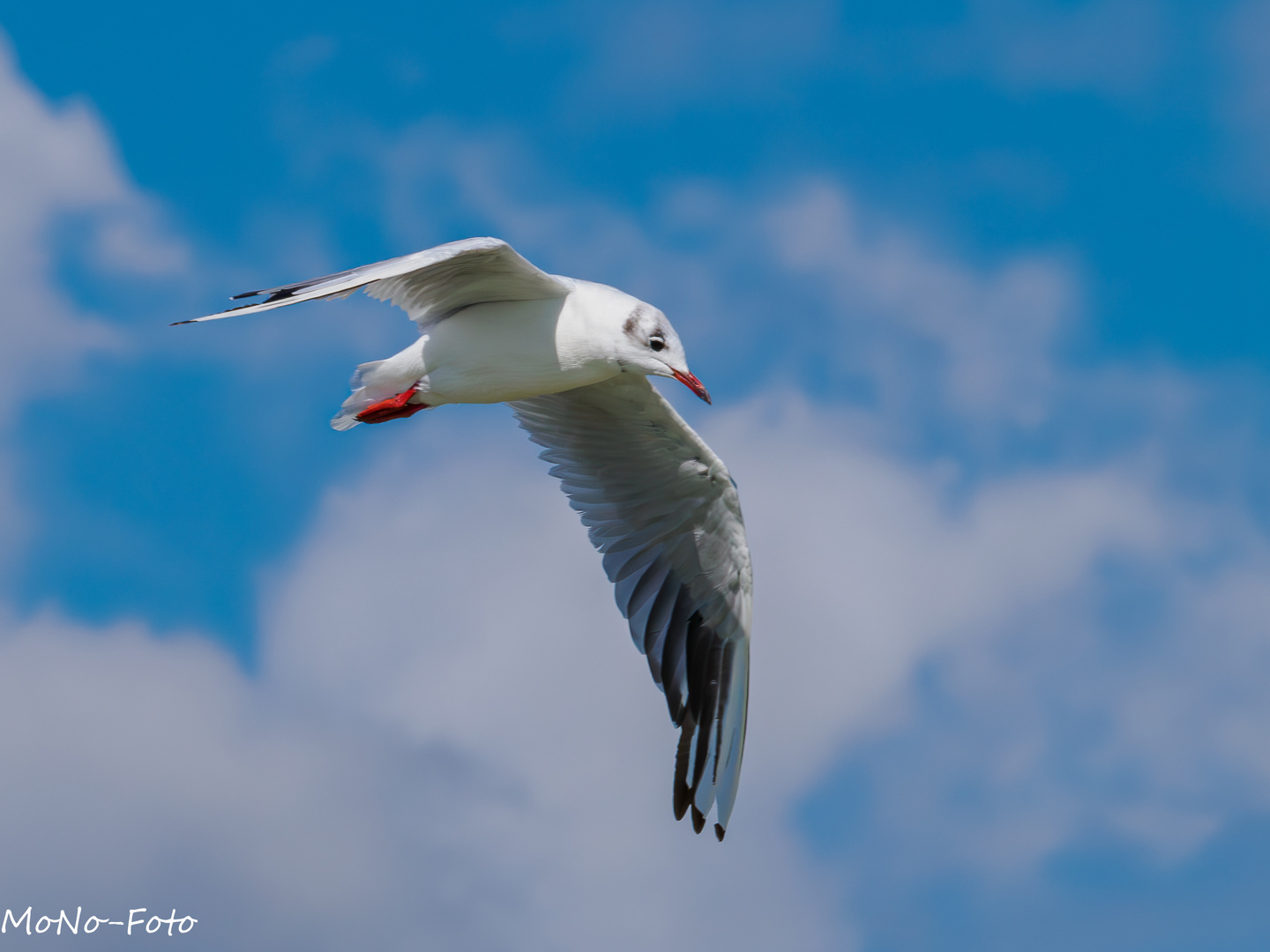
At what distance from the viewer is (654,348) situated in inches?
312

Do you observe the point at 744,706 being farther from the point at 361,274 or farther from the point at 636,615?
the point at 361,274

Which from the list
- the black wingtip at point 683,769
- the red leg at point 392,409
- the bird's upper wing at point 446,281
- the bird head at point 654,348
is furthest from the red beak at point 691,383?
the black wingtip at point 683,769

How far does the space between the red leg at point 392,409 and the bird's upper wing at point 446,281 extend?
44 centimetres

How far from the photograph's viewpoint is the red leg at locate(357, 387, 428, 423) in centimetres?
841

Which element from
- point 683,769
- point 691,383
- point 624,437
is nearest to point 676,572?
point 624,437

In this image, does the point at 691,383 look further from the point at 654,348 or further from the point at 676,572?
the point at 676,572

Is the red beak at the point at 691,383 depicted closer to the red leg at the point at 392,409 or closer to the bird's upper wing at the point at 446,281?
the bird's upper wing at the point at 446,281

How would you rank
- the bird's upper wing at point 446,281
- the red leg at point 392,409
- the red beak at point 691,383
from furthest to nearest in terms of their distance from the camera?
1. the red leg at point 392,409
2. the red beak at point 691,383
3. the bird's upper wing at point 446,281

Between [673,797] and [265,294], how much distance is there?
4566mm

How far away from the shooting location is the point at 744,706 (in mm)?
9859

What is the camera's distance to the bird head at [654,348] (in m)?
7.89

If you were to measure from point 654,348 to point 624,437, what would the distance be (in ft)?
5.63

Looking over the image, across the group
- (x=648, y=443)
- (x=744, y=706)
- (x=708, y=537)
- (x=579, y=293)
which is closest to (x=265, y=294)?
(x=579, y=293)

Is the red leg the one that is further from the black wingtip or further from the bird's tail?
the black wingtip
